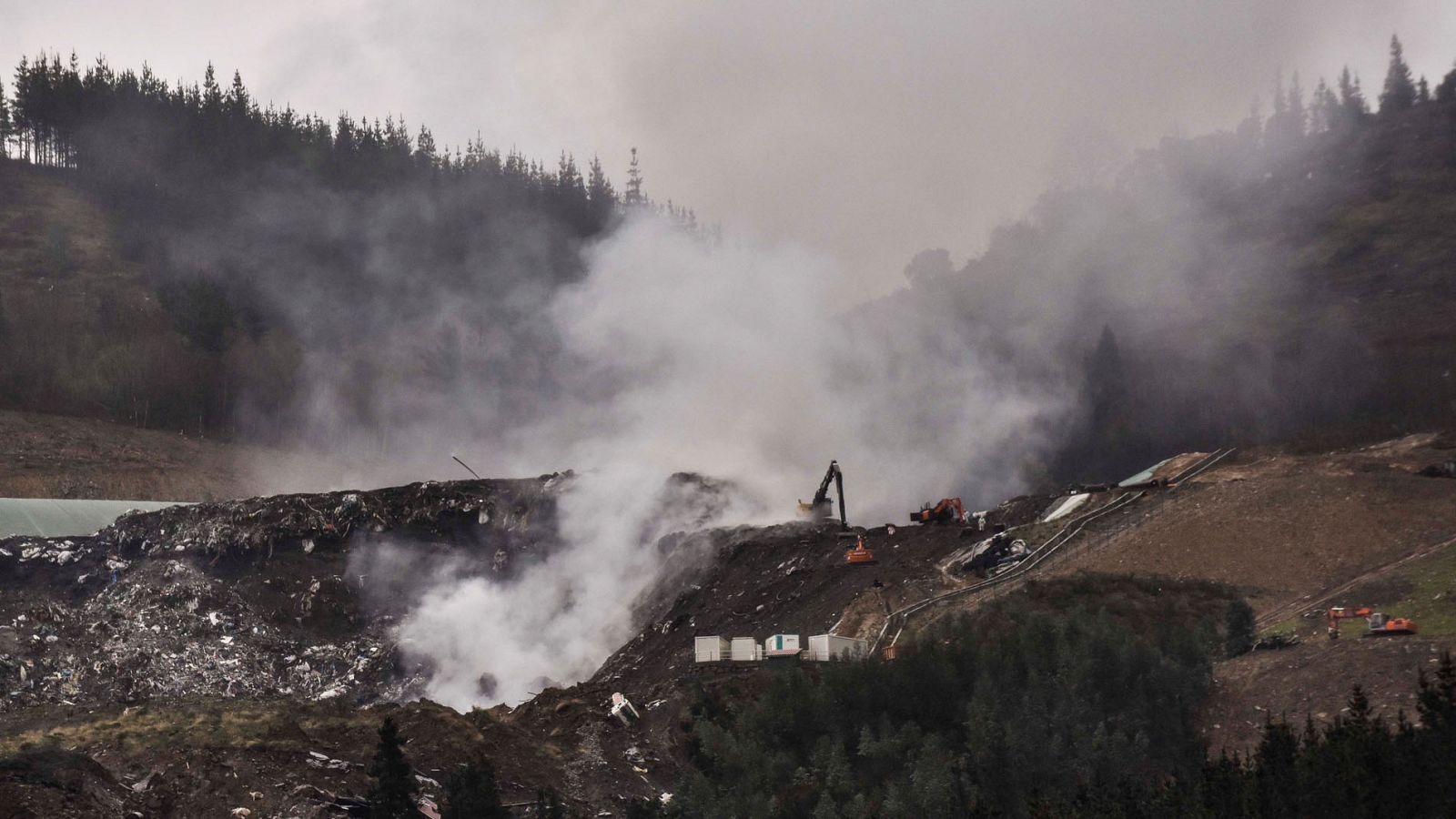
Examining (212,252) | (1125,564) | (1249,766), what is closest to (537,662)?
(1125,564)

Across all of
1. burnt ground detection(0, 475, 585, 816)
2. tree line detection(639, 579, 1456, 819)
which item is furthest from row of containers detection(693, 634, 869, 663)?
burnt ground detection(0, 475, 585, 816)

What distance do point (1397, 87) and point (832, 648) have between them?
140 m

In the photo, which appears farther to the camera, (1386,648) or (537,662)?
(537,662)

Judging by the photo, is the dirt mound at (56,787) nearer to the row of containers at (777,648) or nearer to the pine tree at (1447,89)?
the row of containers at (777,648)

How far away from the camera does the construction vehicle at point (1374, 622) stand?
165 feet

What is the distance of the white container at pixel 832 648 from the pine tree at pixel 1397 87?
128179 mm

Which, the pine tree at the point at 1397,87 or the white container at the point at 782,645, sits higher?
the pine tree at the point at 1397,87

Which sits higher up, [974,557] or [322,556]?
[322,556]

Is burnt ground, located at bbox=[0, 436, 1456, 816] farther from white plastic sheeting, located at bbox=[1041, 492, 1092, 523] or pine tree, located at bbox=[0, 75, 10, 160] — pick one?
pine tree, located at bbox=[0, 75, 10, 160]

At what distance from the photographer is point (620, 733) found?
54406 mm

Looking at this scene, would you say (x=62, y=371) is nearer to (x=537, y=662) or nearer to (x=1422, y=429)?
(x=537, y=662)

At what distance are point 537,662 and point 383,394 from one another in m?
70.8

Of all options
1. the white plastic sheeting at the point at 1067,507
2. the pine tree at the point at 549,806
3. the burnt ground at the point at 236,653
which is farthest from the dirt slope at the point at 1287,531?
the burnt ground at the point at 236,653

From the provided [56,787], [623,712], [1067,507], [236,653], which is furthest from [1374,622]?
[236,653]
